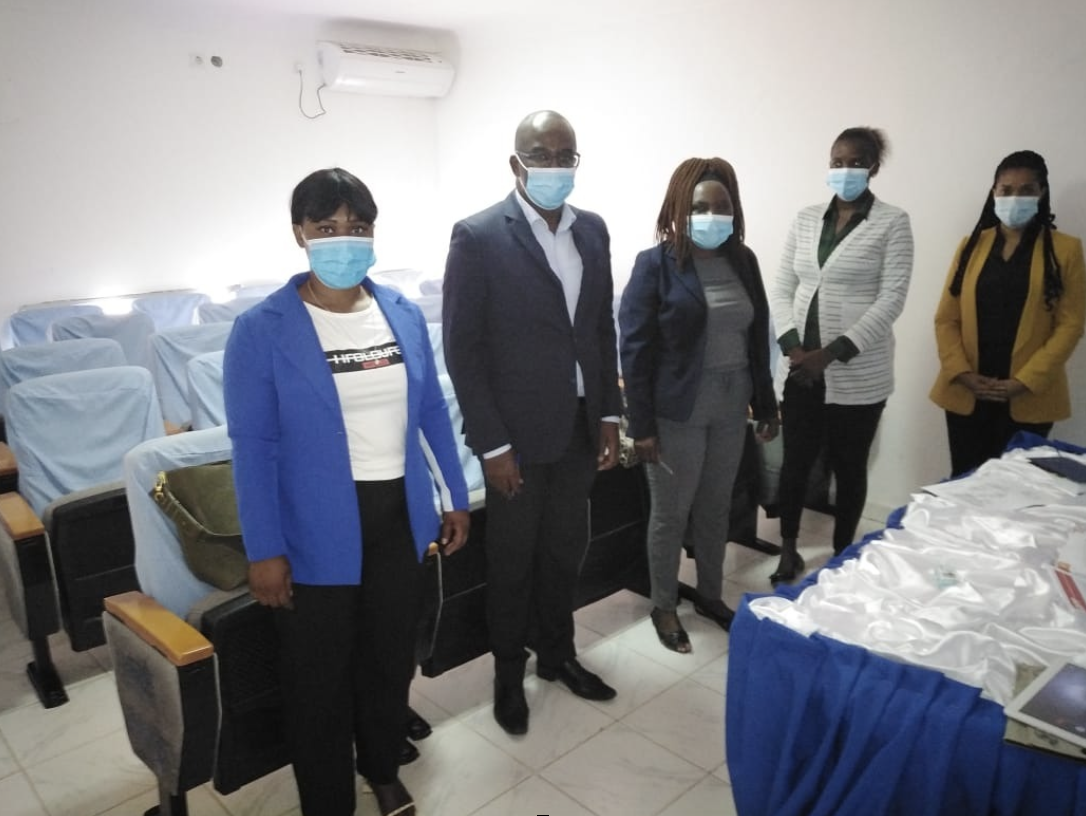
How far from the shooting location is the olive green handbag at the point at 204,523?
1.64 meters

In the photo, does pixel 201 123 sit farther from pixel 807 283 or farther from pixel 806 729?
pixel 806 729

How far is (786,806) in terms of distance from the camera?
1.23 metres

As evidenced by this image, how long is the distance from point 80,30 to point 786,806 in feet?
17.9

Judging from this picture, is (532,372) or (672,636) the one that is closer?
(532,372)

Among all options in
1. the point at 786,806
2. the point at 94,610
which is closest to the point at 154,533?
the point at 94,610

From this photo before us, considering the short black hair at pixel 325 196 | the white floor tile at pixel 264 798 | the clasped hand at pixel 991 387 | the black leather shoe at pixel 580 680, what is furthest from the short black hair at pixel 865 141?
the white floor tile at pixel 264 798

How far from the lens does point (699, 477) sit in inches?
92.9

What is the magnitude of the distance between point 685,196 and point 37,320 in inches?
158

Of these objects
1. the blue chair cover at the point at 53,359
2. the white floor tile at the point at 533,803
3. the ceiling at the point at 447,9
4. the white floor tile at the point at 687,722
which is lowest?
the white floor tile at the point at 533,803

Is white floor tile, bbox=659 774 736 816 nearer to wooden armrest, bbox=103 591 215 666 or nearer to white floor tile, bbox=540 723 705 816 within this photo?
white floor tile, bbox=540 723 705 816

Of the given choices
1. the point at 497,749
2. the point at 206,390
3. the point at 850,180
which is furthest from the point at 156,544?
the point at 850,180

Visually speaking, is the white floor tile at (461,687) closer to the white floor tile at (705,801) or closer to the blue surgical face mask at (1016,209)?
the white floor tile at (705,801)

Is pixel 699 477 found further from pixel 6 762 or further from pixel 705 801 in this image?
pixel 6 762

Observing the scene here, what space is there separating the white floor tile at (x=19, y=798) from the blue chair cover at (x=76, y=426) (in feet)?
2.73
